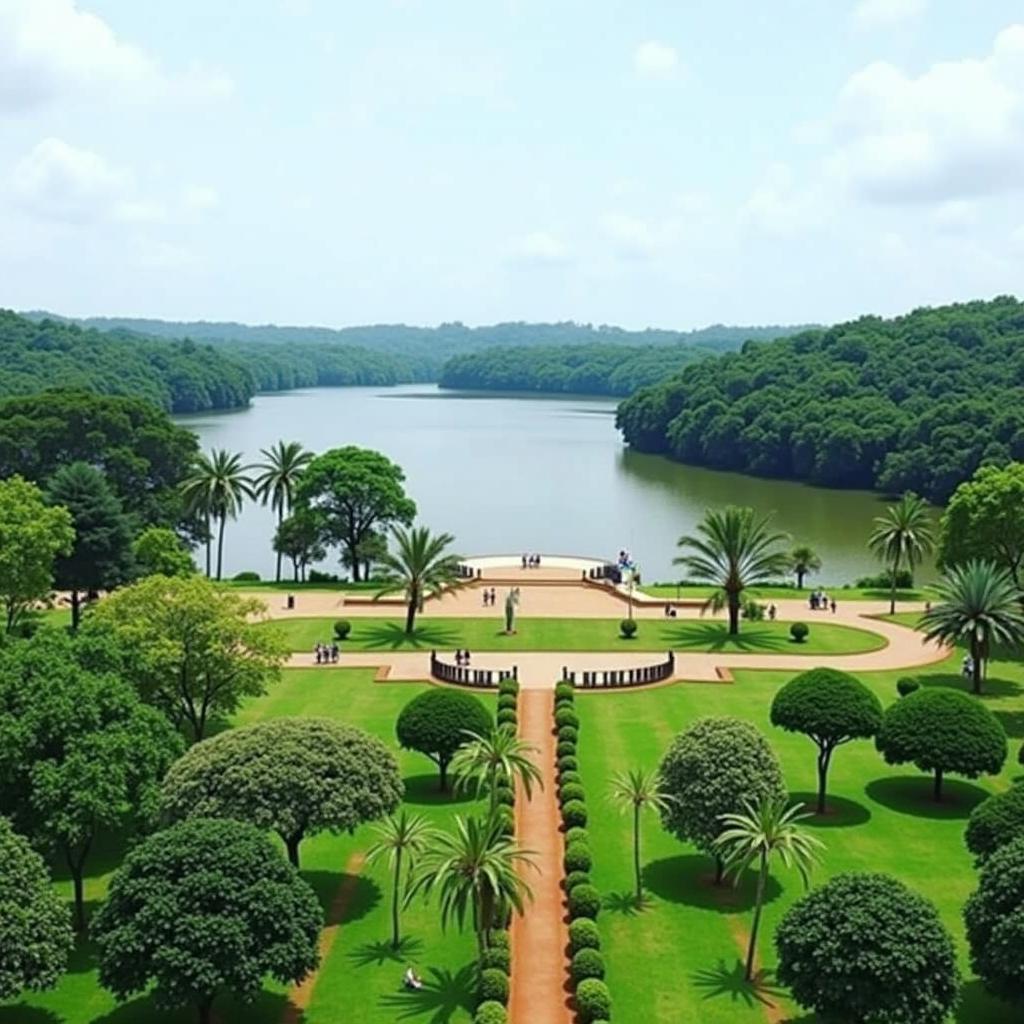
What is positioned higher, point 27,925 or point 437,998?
point 27,925

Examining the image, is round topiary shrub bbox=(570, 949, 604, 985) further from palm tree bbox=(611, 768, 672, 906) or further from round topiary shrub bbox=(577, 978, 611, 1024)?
palm tree bbox=(611, 768, 672, 906)

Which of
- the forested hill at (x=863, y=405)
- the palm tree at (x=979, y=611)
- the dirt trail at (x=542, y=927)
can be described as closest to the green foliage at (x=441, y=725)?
the dirt trail at (x=542, y=927)

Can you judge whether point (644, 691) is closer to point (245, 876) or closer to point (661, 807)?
point (661, 807)

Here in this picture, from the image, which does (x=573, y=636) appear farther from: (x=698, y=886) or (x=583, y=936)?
(x=583, y=936)

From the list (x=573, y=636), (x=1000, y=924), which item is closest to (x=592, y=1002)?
(x=1000, y=924)

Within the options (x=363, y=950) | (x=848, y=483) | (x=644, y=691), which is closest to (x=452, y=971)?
(x=363, y=950)

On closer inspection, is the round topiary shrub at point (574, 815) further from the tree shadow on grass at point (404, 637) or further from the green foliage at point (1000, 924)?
the tree shadow on grass at point (404, 637)

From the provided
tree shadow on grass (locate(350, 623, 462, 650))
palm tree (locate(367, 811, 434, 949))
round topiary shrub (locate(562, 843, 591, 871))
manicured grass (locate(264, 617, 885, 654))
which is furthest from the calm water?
palm tree (locate(367, 811, 434, 949))
